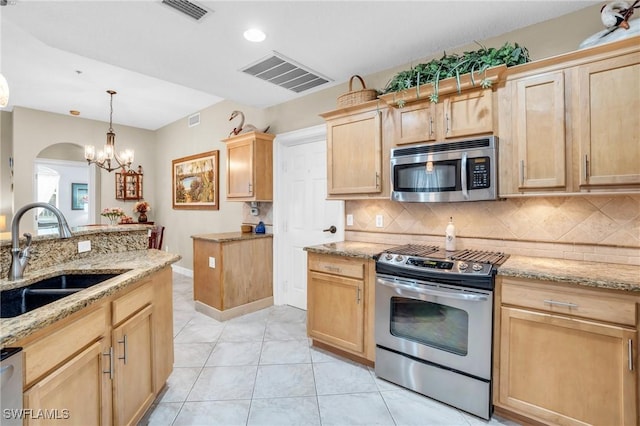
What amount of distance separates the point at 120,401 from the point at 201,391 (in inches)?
29.2

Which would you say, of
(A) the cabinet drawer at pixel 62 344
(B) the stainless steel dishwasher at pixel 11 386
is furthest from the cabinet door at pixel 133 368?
(B) the stainless steel dishwasher at pixel 11 386

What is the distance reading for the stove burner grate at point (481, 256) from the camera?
2072mm

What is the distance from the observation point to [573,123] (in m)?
1.89

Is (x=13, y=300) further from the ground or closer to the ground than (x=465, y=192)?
closer to the ground

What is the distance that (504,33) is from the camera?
2379mm

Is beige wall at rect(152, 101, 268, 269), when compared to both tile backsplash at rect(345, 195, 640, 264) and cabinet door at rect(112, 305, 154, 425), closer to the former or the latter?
tile backsplash at rect(345, 195, 640, 264)

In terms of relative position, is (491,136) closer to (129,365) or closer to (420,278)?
(420,278)

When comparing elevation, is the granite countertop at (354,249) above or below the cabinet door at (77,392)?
above

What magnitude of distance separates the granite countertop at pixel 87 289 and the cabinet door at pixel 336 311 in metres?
1.22

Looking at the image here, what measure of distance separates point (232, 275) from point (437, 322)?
2.38 metres

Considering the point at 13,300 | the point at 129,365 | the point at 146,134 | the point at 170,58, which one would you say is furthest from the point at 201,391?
the point at 146,134

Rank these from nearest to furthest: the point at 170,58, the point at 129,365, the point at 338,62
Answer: the point at 129,365 < the point at 170,58 < the point at 338,62

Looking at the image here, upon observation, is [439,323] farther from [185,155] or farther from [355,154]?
[185,155]

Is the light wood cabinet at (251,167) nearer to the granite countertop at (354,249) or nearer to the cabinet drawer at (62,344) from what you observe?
the granite countertop at (354,249)
